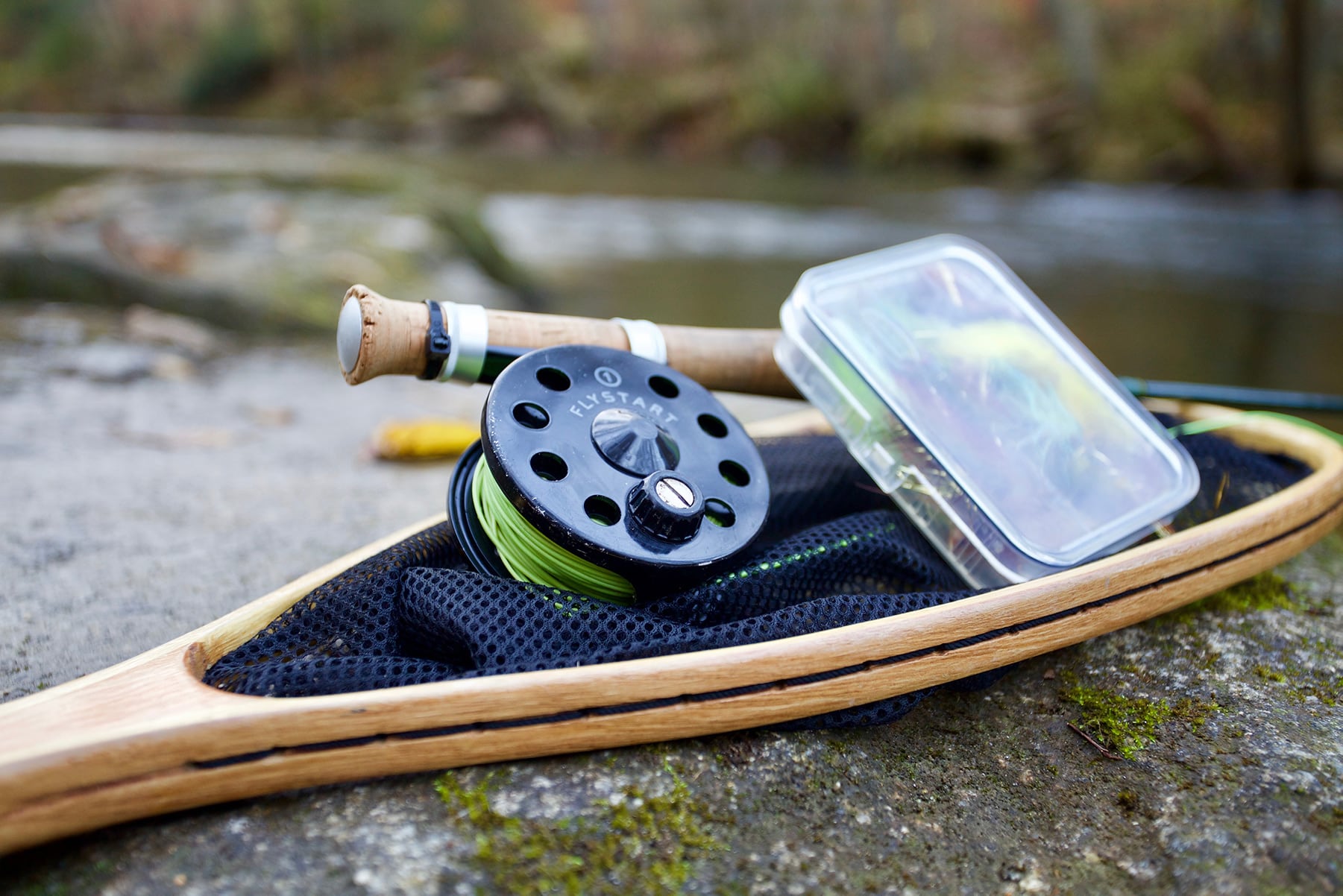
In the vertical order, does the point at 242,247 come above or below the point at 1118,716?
above

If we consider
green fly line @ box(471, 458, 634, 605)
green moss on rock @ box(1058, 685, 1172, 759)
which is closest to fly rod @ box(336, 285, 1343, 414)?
green fly line @ box(471, 458, 634, 605)

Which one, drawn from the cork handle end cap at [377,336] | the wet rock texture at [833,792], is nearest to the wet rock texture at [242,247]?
the wet rock texture at [833,792]

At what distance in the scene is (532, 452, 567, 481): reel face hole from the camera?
1.33 meters

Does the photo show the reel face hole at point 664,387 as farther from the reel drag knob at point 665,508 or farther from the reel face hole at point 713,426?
the reel drag knob at point 665,508

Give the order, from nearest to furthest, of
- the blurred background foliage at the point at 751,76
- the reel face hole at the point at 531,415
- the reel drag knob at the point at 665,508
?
the reel drag knob at the point at 665,508
the reel face hole at the point at 531,415
the blurred background foliage at the point at 751,76

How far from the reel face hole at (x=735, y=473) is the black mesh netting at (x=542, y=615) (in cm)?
11

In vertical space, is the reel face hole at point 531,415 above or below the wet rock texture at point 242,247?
above

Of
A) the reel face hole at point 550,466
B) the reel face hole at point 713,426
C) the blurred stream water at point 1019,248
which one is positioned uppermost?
the reel face hole at point 550,466

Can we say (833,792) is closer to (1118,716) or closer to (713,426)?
(1118,716)

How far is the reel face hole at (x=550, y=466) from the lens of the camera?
1.33m

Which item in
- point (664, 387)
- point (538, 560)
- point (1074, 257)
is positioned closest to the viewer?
point (538, 560)

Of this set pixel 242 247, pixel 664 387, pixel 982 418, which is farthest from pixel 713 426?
pixel 242 247

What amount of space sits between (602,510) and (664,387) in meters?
0.33

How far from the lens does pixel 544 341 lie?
157 centimetres
